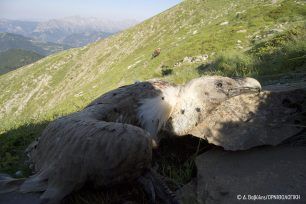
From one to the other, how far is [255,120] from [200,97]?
1025mm

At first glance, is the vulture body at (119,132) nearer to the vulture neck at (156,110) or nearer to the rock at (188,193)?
the vulture neck at (156,110)

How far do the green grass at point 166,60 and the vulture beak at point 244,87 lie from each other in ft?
4.39

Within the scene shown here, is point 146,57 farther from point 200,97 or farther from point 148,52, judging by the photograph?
point 200,97

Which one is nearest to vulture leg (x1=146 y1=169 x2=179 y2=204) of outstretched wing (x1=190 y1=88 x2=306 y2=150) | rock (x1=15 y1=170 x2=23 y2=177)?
outstretched wing (x1=190 y1=88 x2=306 y2=150)

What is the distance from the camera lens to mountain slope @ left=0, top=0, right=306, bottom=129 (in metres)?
23.5

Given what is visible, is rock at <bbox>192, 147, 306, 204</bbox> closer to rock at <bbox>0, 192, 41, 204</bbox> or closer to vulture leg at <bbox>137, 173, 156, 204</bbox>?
vulture leg at <bbox>137, 173, 156, 204</bbox>

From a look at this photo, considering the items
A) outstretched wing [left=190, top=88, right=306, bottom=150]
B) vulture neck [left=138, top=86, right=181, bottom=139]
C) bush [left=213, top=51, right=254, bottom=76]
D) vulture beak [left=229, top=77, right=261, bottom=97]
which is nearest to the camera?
outstretched wing [left=190, top=88, right=306, bottom=150]

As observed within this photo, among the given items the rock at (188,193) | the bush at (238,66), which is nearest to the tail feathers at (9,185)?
the rock at (188,193)

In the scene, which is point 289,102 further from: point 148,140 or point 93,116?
point 93,116

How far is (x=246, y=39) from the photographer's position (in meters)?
25.3

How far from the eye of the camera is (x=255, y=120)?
4062 millimetres

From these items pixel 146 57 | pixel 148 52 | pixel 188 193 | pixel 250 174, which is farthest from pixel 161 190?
pixel 148 52

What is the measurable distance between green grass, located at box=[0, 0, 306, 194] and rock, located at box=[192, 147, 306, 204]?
17.2 inches

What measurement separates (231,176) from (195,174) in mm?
649
